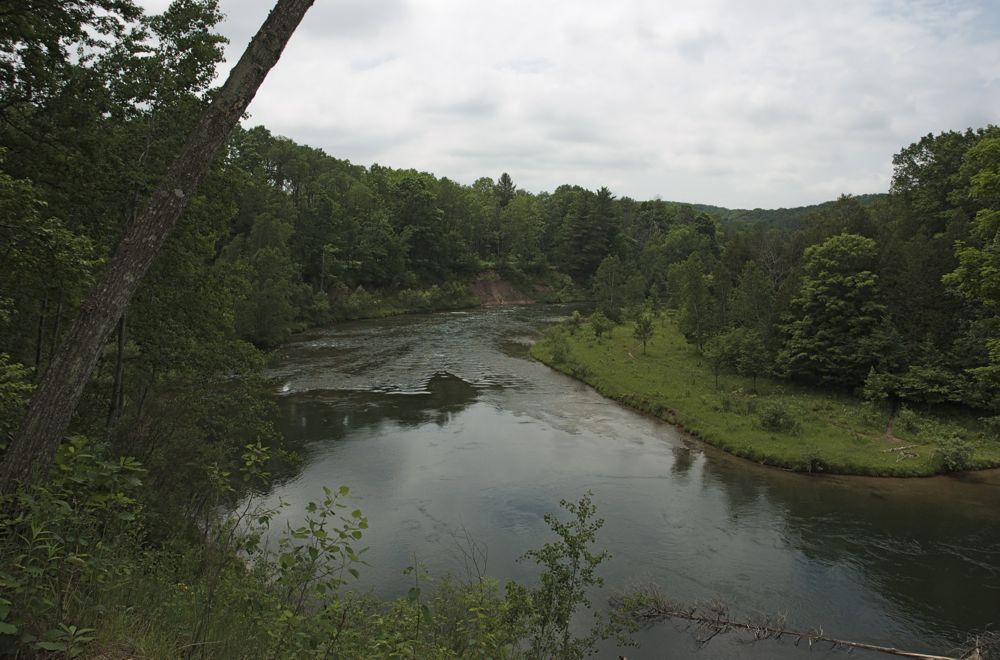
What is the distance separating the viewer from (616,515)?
16.6 meters

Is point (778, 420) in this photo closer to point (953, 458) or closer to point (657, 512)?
point (953, 458)

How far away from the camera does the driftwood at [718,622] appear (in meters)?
11.0

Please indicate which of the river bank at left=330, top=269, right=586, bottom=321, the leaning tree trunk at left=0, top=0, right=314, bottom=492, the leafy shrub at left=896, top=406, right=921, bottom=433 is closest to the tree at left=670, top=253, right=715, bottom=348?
the leafy shrub at left=896, top=406, right=921, bottom=433

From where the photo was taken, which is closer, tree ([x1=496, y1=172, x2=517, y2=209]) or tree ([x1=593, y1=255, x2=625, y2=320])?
tree ([x1=593, y1=255, x2=625, y2=320])

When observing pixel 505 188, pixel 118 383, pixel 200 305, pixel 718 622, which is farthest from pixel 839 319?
pixel 505 188

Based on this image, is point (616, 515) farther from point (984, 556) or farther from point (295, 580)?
point (295, 580)

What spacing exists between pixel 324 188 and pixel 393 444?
167 feet

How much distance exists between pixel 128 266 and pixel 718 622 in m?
11.7

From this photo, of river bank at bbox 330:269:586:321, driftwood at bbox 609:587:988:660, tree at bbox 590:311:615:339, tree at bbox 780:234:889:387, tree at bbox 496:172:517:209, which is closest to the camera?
driftwood at bbox 609:587:988:660

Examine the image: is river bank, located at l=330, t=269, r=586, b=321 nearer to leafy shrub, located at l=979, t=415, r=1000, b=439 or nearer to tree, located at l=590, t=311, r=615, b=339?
tree, located at l=590, t=311, r=615, b=339

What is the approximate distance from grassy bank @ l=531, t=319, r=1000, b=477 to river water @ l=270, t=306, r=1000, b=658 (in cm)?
85

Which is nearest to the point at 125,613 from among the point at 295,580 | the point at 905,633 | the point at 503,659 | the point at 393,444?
the point at 295,580

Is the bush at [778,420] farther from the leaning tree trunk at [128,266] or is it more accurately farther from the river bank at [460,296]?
the river bank at [460,296]

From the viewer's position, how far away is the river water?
1264cm
